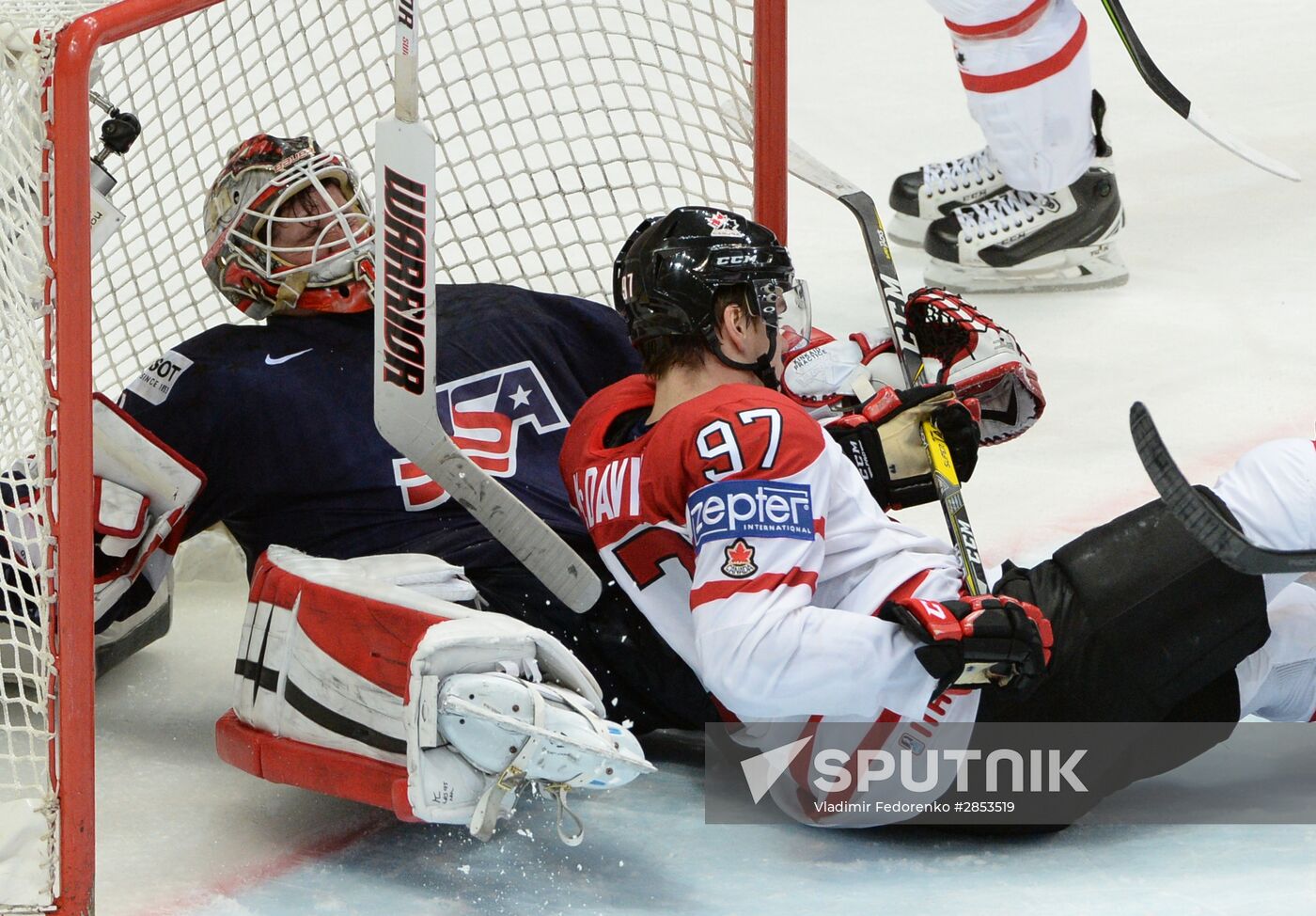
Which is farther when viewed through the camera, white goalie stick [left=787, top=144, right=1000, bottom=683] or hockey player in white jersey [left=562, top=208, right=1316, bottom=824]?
white goalie stick [left=787, top=144, right=1000, bottom=683]

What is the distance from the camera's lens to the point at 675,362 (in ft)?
7.07

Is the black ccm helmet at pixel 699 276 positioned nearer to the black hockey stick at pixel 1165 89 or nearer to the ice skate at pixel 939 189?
the black hockey stick at pixel 1165 89

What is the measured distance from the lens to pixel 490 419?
256cm

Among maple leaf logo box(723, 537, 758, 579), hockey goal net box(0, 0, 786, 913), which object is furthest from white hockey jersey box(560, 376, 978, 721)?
hockey goal net box(0, 0, 786, 913)

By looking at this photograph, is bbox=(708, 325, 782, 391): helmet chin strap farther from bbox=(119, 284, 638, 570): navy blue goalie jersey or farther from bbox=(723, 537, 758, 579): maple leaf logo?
bbox=(119, 284, 638, 570): navy blue goalie jersey

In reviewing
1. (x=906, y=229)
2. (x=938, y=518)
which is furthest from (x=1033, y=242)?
(x=938, y=518)

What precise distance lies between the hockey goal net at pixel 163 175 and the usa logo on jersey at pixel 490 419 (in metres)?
0.37

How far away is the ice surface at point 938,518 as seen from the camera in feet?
6.79

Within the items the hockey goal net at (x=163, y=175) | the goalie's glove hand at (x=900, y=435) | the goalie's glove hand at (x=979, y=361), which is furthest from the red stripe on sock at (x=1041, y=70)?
the goalie's glove hand at (x=900, y=435)

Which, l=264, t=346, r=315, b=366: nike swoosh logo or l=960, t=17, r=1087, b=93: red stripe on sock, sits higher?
l=960, t=17, r=1087, b=93: red stripe on sock

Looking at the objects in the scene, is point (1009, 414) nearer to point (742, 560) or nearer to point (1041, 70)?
point (742, 560)

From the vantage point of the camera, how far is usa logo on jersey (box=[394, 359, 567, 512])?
8.17 feet

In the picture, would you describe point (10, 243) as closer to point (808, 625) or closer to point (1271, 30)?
point (808, 625)

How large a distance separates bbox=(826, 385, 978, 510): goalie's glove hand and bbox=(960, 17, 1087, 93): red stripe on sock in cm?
174
